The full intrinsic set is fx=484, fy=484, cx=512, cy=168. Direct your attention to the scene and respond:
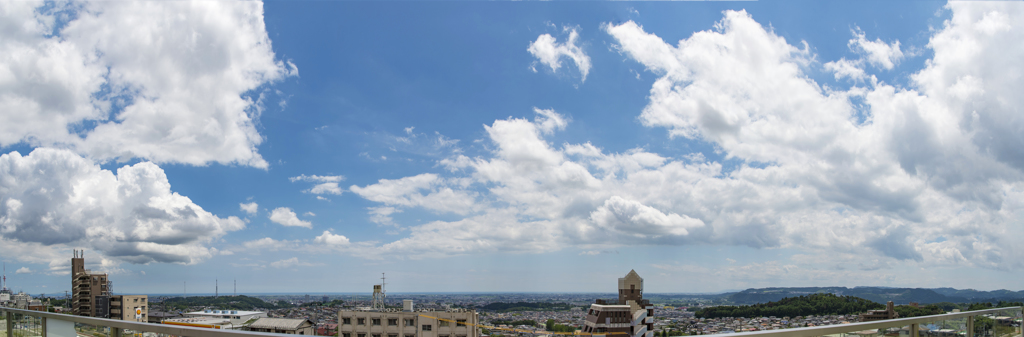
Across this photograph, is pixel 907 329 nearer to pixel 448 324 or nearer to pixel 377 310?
pixel 448 324

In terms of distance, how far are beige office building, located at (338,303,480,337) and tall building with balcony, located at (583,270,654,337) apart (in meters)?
6.81

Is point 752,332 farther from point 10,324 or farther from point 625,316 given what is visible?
point 625,316

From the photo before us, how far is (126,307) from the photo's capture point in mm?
54594

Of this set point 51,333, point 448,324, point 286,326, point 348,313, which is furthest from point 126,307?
point 51,333

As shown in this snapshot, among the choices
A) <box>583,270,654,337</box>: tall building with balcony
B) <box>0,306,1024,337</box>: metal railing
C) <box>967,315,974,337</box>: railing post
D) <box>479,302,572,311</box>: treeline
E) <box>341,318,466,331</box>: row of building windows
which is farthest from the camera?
<box>479,302,572,311</box>: treeline

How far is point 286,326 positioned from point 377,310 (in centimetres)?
834

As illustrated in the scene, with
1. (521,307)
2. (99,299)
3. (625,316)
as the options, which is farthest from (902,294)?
(99,299)

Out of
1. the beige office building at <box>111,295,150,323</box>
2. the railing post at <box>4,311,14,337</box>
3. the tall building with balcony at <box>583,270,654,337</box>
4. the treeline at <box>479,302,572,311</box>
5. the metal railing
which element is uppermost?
the metal railing

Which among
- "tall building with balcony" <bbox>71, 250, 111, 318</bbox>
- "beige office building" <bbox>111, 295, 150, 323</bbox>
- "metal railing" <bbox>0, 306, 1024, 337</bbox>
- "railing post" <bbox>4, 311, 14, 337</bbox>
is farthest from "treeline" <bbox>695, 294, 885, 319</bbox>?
"tall building with balcony" <bbox>71, 250, 111, 318</bbox>

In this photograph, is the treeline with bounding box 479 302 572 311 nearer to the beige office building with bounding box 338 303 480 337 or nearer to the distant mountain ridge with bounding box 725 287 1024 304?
the distant mountain ridge with bounding box 725 287 1024 304

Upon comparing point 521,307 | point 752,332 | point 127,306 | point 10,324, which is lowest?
point 521,307

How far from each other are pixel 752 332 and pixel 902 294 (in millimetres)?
64451

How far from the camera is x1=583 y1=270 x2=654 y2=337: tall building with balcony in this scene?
1065 inches

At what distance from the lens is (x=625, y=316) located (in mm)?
27438
